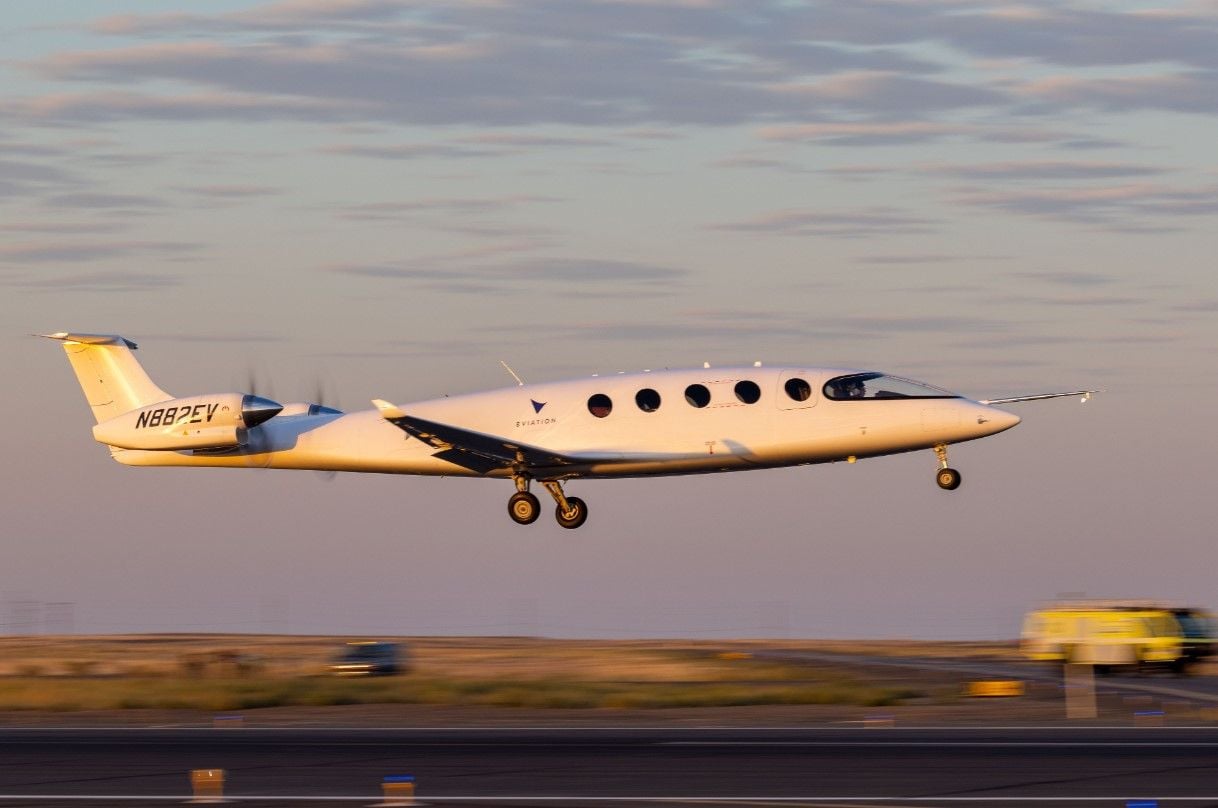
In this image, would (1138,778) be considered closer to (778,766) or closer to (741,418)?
(778,766)

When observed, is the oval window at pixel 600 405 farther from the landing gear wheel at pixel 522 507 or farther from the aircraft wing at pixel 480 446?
the landing gear wheel at pixel 522 507

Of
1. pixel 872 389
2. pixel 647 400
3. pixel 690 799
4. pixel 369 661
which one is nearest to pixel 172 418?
pixel 369 661

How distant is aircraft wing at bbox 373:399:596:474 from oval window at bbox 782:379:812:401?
4.71m

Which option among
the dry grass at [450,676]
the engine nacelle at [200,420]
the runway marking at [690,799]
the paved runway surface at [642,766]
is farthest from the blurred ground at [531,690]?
the runway marking at [690,799]

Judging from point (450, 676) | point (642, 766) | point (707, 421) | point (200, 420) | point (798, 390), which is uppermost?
point (200, 420)

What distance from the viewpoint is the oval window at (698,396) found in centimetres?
3891

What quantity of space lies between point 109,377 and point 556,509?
1265 cm

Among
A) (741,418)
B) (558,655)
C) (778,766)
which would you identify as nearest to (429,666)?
(558,655)

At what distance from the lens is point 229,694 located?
4053 centimetres

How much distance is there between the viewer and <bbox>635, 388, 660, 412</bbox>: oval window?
129ft

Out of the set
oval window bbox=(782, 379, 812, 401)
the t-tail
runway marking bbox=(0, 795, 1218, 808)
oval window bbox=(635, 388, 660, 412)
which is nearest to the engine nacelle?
the t-tail

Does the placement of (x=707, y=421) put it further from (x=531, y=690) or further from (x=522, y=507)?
(x=531, y=690)

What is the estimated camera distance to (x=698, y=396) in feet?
128

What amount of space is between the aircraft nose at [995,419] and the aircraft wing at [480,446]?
27.6ft
